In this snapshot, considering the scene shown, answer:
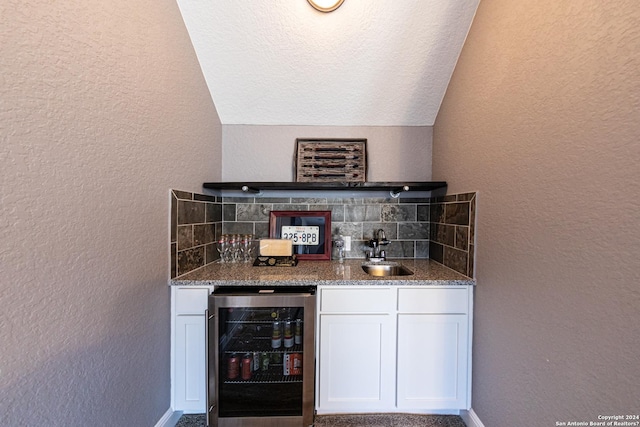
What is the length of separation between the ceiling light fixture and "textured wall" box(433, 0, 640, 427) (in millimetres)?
838

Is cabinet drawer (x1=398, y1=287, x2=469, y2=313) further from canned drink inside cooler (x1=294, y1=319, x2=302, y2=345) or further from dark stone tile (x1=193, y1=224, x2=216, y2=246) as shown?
dark stone tile (x1=193, y1=224, x2=216, y2=246)

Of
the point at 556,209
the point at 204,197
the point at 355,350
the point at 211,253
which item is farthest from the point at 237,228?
the point at 556,209

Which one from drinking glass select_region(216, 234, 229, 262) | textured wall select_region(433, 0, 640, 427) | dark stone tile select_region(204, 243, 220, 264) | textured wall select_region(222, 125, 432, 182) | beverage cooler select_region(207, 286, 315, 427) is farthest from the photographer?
textured wall select_region(222, 125, 432, 182)

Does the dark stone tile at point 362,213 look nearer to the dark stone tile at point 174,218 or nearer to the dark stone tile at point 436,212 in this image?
the dark stone tile at point 436,212

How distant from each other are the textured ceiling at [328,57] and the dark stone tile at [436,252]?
3.35 feet

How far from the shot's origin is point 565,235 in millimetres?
938

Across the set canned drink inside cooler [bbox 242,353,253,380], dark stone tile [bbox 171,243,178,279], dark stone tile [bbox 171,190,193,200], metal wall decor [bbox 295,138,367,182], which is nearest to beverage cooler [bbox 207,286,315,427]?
canned drink inside cooler [bbox 242,353,253,380]

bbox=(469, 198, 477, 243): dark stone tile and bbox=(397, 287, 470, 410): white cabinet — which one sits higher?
bbox=(469, 198, 477, 243): dark stone tile

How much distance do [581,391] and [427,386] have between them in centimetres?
89

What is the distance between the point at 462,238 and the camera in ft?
5.49

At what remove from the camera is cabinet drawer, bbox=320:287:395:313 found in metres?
1.60

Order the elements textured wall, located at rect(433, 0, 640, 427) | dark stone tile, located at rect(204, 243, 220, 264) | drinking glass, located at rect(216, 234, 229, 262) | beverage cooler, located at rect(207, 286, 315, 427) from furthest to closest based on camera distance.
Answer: drinking glass, located at rect(216, 234, 229, 262), dark stone tile, located at rect(204, 243, 220, 264), beverage cooler, located at rect(207, 286, 315, 427), textured wall, located at rect(433, 0, 640, 427)

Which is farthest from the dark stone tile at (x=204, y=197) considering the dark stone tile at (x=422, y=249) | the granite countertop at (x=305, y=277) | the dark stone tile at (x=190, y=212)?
the dark stone tile at (x=422, y=249)

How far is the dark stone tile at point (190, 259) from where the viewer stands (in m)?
1.63
